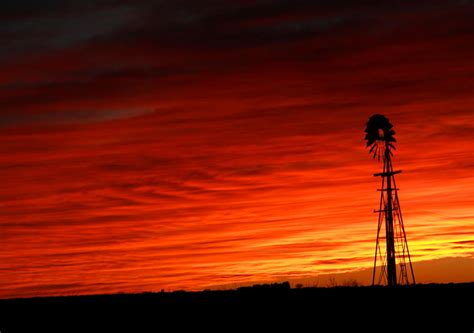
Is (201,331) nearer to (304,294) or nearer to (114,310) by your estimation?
(114,310)

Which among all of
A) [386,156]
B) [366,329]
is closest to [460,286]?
[366,329]

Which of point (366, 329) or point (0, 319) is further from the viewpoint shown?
point (0, 319)

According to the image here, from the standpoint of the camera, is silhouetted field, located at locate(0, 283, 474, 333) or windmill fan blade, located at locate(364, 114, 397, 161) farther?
windmill fan blade, located at locate(364, 114, 397, 161)

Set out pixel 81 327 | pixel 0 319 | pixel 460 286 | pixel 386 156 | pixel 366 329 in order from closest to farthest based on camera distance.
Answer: pixel 366 329 < pixel 81 327 < pixel 0 319 < pixel 460 286 < pixel 386 156

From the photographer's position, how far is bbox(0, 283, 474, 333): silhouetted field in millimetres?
20953

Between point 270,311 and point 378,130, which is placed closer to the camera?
point 270,311

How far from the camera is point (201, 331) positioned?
2089 centimetres

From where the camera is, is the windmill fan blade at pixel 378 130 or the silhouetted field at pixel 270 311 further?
the windmill fan blade at pixel 378 130

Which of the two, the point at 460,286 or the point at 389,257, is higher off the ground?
the point at 389,257

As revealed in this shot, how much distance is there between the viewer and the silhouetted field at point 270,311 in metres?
21.0

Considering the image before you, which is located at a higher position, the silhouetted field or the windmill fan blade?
the windmill fan blade

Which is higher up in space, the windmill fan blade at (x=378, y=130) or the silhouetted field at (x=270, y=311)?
the windmill fan blade at (x=378, y=130)

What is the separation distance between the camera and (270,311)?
22.8m

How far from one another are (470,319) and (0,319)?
1284cm
